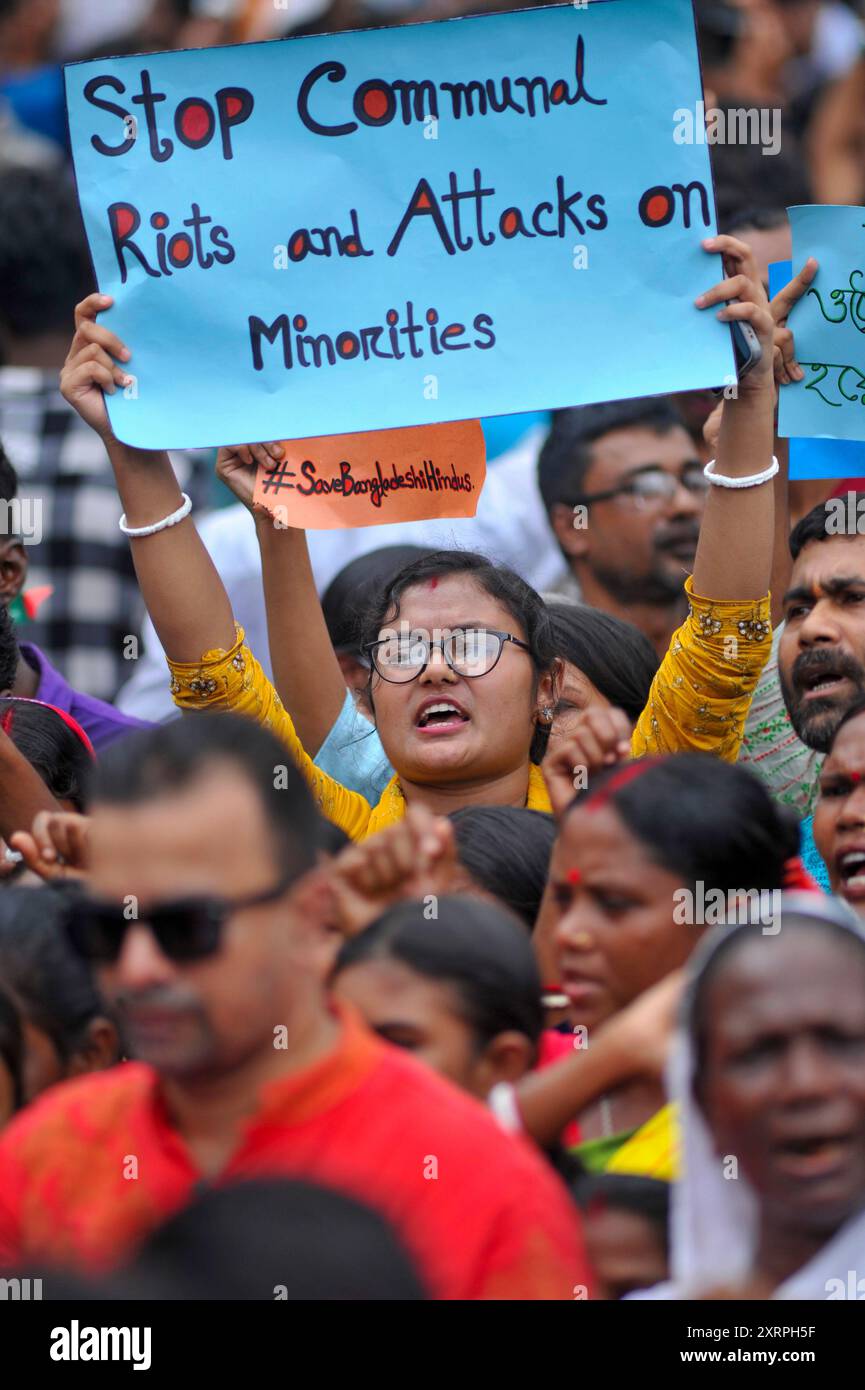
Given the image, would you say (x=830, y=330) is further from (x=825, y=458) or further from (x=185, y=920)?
(x=185, y=920)

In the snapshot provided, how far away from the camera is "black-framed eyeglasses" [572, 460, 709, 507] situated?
18.3 ft

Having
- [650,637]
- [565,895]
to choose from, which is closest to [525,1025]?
[565,895]

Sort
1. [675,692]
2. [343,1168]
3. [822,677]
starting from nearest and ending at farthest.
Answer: [343,1168] < [675,692] < [822,677]

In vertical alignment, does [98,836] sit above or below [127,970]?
above

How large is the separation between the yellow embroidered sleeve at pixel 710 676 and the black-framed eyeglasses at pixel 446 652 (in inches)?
14.6

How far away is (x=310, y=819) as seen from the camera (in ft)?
8.51

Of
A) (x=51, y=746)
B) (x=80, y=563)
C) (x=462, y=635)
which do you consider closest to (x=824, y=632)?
(x=462, y=635)

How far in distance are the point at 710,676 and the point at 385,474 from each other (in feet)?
2.72

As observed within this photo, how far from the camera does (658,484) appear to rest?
5594 mm

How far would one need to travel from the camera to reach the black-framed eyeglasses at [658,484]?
5.59 meters

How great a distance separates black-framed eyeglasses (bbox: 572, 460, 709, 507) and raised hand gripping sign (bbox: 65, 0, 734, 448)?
1623 millimetres

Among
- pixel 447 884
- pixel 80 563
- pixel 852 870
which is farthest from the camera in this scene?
pixel 80 563
